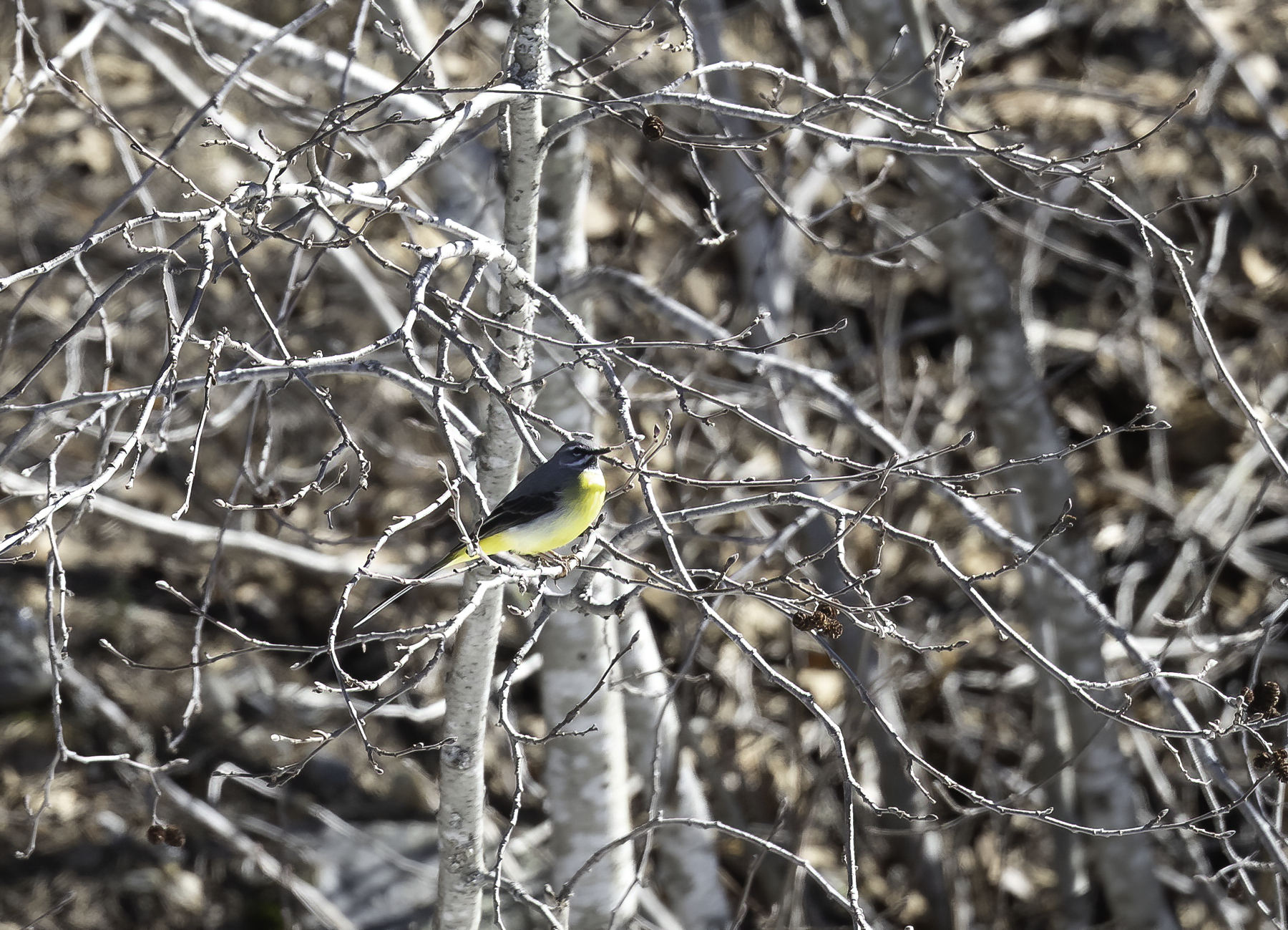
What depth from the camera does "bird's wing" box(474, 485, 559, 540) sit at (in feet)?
12.2

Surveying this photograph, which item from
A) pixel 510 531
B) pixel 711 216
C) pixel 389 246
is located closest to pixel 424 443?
pixel 389 246

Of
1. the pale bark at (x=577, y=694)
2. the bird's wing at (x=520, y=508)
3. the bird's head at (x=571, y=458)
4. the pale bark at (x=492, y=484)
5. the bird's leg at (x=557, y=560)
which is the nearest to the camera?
the pale bark at (x=492, y=484)

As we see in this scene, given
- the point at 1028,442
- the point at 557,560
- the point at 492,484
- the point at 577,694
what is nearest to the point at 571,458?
the point at 557,560

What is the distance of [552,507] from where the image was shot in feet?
12.6

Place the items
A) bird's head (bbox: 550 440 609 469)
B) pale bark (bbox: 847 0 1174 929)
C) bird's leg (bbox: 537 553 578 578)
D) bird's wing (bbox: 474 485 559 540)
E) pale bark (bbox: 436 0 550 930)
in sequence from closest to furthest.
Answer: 1. pale bark (bbox: 436 0 550 930)
2. bird's leg (bbox: 537 553 578 578)
3. bird's wing (bbox: 474 485 559 540)
4. bird's head (bbox: 550 440 609 469)
5. pale bark (bbox: 847 0 1174 929)

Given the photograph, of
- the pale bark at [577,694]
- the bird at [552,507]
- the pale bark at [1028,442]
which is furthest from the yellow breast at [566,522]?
the pale bark at [1028,442]

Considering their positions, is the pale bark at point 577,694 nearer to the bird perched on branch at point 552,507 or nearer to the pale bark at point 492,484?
the bird perched on branch at point 552,507

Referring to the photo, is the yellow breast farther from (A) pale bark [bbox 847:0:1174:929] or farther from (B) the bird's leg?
(A) pale bark [bbox 847:0:1174:929]

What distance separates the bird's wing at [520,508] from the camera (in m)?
3.72

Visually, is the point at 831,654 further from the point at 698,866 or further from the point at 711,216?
the point at 698,866

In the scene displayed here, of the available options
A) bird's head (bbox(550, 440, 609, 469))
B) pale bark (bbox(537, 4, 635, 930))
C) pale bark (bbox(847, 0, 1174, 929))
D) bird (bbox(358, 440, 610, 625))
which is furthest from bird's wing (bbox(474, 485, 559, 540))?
pale bark (bbox(847, 0, 1174, 929))

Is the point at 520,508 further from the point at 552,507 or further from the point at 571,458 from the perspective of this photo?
the point at 571,458

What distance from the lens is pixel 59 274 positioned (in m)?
8.05

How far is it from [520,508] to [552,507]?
4.7 inches
